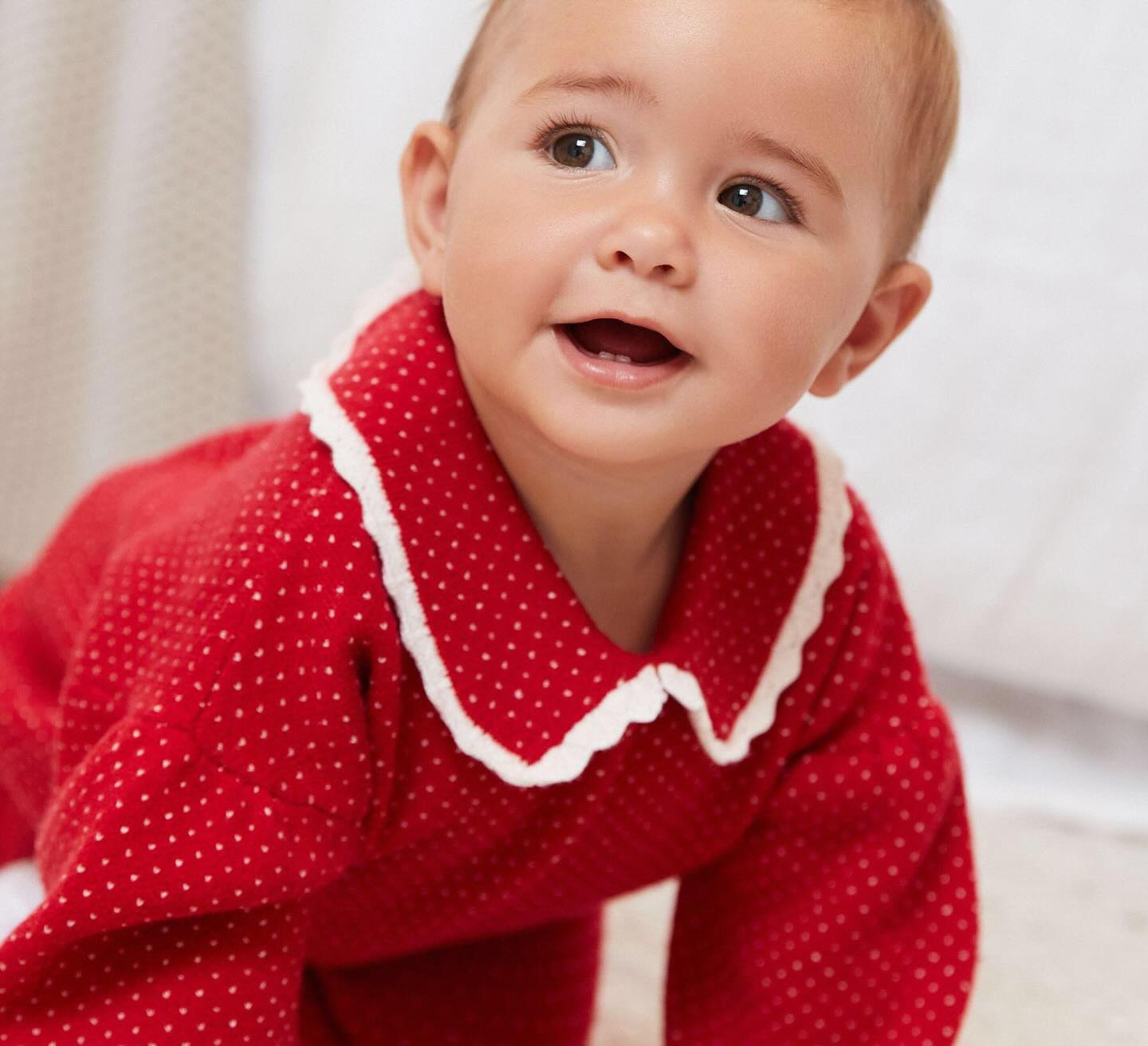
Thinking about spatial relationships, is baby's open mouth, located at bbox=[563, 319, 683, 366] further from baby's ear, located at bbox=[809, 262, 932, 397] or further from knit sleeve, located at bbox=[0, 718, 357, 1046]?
knit sleeve, located at bbox=[0, 718, 357, 1046]

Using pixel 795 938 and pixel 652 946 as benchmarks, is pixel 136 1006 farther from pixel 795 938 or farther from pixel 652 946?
pixel 652 946

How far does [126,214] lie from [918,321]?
68cm

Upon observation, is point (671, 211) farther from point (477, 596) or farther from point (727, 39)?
point (477, 596)

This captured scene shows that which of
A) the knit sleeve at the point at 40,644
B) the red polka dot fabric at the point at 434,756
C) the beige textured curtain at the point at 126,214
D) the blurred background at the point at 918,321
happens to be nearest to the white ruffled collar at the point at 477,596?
the red polka dot fabric at the point at 434,756

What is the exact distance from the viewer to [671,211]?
0.65m

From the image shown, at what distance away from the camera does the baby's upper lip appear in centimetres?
65

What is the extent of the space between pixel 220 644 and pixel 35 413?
841 millimetres

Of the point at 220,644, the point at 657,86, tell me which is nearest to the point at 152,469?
the point at 220,644

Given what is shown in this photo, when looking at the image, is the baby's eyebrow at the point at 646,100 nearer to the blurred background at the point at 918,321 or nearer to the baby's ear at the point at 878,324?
the baby's ear at the point at 878,324

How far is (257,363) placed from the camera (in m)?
1.42

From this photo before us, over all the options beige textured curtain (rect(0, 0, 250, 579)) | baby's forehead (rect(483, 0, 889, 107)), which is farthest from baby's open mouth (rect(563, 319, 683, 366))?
beige textured curtain (rect(0, 0, 250, 579))

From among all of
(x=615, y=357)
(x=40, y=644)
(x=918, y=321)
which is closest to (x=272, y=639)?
(x=615, y=357)

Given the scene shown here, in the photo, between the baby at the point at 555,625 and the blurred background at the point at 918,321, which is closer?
the baby at the point at 555,625

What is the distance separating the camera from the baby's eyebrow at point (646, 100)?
655mm
